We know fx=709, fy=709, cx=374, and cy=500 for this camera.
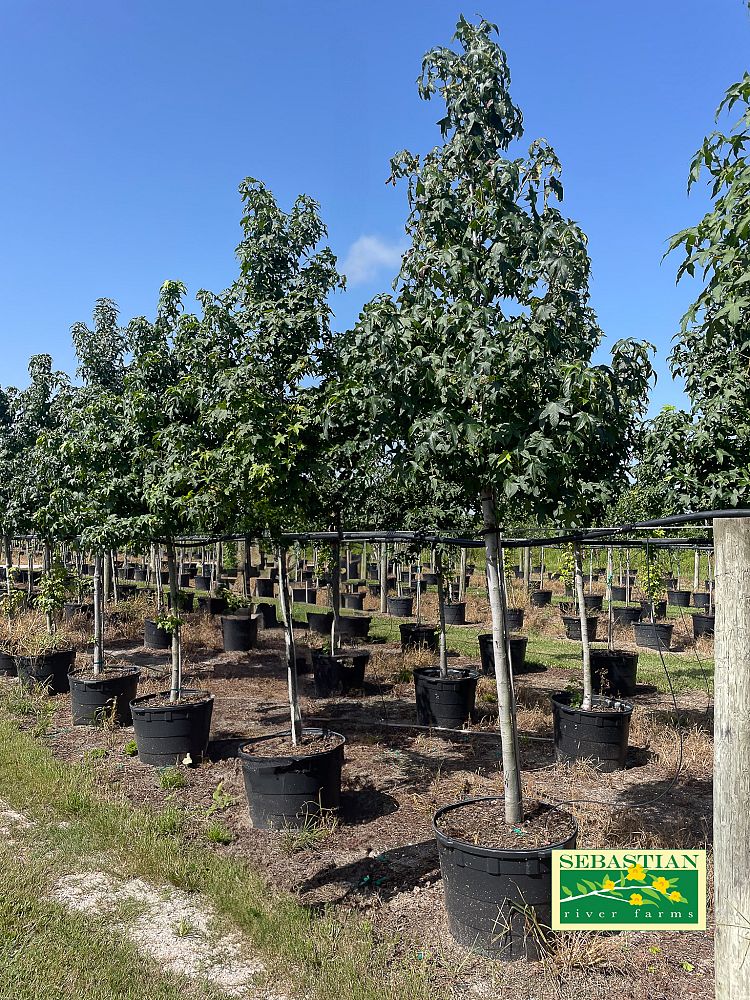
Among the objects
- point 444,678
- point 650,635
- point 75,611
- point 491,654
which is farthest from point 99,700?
point 650,635

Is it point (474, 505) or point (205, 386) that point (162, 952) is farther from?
point (205, 386)

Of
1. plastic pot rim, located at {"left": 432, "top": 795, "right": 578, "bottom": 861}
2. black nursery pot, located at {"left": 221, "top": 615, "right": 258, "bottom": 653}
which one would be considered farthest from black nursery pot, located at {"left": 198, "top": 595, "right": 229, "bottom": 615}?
plastic pot rim, located at {"left": 432, "top": 795, "right": 578, "bottom": 861}

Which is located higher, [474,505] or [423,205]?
[423,205]

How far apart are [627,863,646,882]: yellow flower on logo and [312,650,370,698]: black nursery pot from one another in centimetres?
661

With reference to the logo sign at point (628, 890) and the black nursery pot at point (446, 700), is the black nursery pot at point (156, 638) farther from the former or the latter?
the logo sign at point (628, 890)

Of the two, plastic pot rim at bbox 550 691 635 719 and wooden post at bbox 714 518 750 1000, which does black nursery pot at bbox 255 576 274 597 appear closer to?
plastic pot rim at bbox 550 691 635 719

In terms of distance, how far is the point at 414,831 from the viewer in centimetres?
536

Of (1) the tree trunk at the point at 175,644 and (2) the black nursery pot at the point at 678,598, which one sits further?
(2) the black nursery pot at the point at 678,598

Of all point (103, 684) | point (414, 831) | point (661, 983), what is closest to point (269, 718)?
point (103, 684)

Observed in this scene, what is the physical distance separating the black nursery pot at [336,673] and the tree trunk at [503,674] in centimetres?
565

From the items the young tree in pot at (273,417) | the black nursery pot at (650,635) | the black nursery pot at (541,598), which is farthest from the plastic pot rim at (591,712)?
the black nursery pot at (541,598)

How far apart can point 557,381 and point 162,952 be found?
3880 millimetres

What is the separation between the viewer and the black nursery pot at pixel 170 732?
688 cm

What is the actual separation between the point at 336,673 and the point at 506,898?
626 cm
